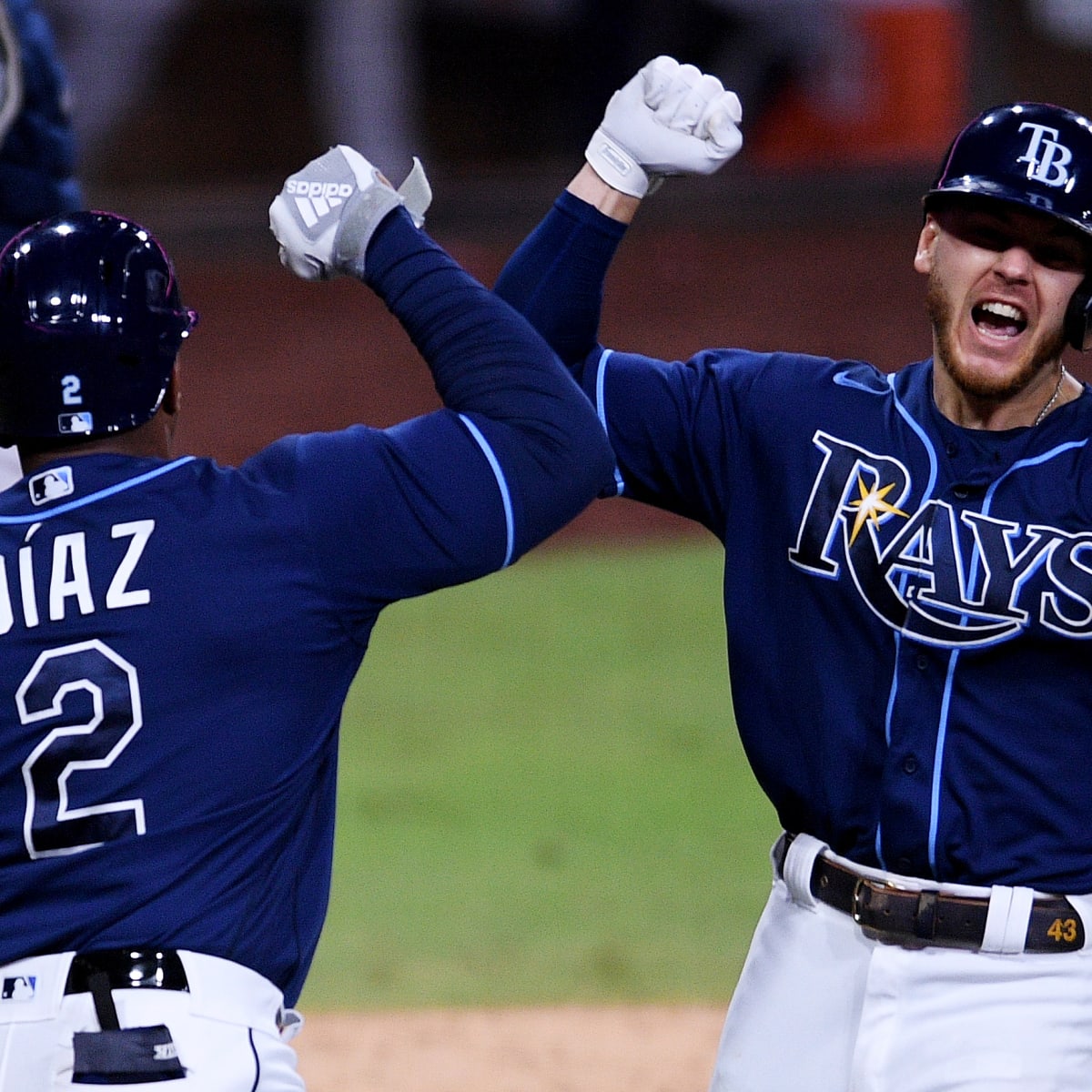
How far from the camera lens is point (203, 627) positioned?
89.8 inches

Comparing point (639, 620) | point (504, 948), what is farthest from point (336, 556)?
point (639, 620)

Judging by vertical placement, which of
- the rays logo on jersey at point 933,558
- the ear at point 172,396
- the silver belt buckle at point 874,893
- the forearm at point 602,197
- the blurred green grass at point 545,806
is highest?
the forearm at point 602,197

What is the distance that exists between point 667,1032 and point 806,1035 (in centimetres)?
215

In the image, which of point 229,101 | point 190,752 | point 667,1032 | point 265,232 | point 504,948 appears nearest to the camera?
point 190,752

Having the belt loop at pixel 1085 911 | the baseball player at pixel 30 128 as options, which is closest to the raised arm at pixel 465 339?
the belt loop at pixel 1085 911

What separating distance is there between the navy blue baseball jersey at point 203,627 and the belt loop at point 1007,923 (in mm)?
892

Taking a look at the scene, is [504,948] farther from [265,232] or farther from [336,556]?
[265,232]

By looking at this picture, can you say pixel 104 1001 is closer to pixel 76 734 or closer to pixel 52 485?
pixel 76 734

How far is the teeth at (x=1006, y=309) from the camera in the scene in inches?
111

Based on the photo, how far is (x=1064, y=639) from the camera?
107 inches

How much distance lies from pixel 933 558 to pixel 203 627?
1093 mm

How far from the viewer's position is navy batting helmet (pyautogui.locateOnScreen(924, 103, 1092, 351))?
2771 mm

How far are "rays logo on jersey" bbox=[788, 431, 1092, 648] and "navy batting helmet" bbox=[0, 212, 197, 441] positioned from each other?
1022 mm

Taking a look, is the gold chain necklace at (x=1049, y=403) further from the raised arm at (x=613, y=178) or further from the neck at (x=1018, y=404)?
the raised arm at (x=613, y=178)
